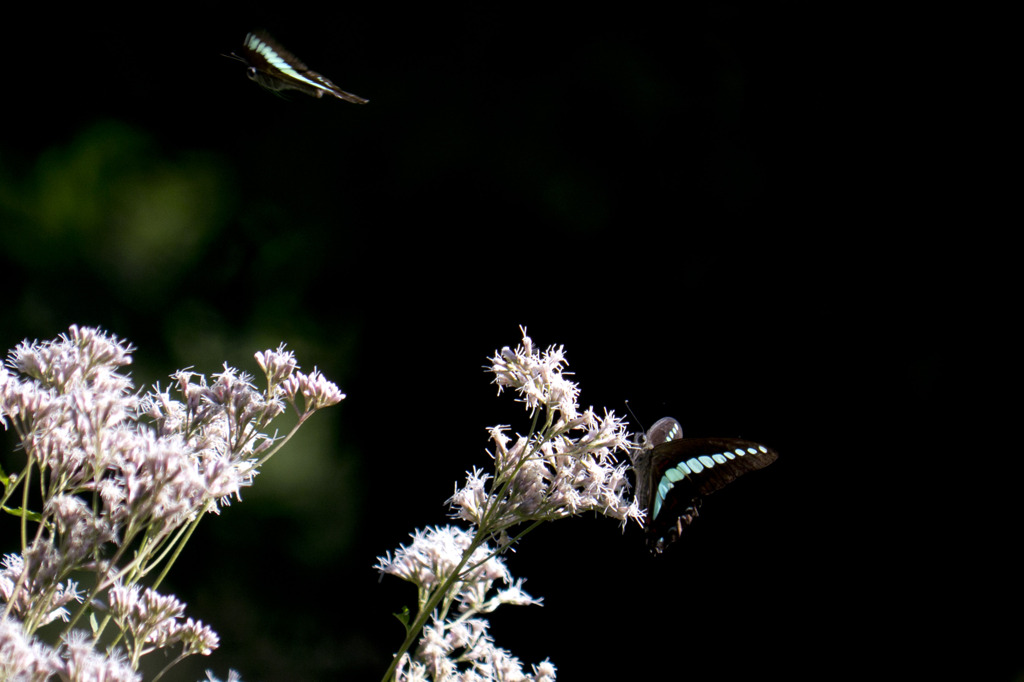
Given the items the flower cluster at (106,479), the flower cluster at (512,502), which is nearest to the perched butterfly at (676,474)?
the flower cluster at (512,502)

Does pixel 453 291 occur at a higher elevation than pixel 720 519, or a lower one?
higher

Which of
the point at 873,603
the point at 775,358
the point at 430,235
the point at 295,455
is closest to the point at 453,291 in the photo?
the point at 430,235

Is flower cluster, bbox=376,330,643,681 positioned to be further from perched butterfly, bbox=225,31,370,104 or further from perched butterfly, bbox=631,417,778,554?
perched butterfly, bbox=225,31,370,104

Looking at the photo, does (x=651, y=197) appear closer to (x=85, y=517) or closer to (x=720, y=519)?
(x=720, y=519)

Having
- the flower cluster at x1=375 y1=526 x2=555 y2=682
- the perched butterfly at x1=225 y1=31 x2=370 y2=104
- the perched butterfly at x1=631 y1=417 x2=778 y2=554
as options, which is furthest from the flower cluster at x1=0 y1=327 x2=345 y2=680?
the perched butterfly at x1=631 y1=417 x2=778 y2=554

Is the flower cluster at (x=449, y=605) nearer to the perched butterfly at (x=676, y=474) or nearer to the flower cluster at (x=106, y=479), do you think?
the flower cluster at (x=106, y=479)

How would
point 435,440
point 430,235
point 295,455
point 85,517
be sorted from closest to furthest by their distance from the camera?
1. point 85,517
2. point 295,455
3. point 435,440
4. point 430,235
